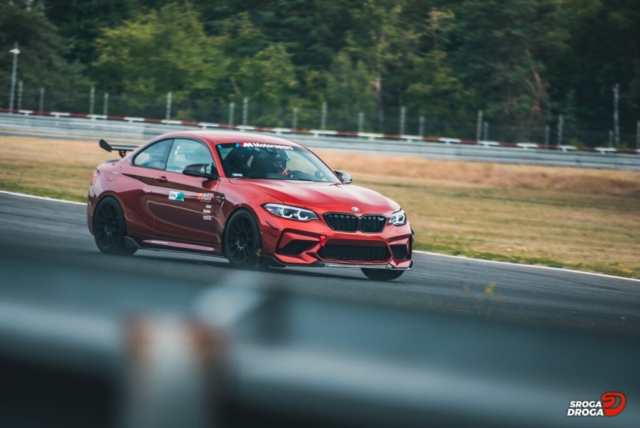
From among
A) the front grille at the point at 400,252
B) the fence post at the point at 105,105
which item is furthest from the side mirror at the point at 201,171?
the fence post at the point at 105,105

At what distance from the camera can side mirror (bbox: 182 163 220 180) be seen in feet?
35.6

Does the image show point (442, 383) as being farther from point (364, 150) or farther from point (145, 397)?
point (364, 150)

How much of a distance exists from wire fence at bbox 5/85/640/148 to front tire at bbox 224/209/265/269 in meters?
37.5

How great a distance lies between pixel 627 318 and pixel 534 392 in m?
7.64

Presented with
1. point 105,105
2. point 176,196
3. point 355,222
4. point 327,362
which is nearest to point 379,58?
point 105,105

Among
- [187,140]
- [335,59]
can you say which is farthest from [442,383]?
[335,59]

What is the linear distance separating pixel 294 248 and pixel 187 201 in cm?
137

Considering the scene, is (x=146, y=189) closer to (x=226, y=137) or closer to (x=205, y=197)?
(x=205, y=197)

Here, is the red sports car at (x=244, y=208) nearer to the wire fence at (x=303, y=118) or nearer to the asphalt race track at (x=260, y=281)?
the asphalt race track at (x=260, y=281)

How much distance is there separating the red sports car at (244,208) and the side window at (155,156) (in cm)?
1

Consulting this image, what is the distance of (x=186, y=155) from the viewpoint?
11367mm

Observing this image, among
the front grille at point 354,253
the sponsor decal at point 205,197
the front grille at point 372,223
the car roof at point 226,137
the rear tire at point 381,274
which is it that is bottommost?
the rear tire at point 381,274

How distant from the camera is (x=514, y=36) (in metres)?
65.1

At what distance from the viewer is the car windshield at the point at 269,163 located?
11.0 metres
